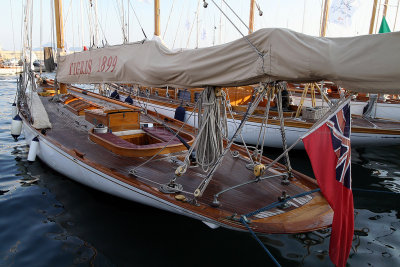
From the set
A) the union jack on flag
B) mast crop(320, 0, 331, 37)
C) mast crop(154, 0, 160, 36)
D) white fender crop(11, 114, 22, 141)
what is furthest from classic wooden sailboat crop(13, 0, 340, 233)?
mast crop(320, 0, 331, 37)

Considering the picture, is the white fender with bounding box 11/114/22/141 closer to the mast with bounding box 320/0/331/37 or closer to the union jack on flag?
the union jack on flag

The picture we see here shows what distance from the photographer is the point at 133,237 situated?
461 cm

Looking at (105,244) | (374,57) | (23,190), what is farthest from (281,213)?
(23,190)

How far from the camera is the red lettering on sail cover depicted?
5340 millimetres

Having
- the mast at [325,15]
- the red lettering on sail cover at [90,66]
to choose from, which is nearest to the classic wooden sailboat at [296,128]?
the red lettering on sail cover at [90,66]

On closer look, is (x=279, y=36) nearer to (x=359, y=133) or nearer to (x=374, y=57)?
(x=374, y=57)

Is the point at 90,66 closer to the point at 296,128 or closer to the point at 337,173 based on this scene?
the point at 337,173

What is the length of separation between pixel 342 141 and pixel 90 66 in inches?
202

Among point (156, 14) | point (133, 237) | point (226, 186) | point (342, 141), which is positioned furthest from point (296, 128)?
point (156, 14)

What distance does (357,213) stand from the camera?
19.4 feet

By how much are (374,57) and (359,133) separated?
24.6 feet

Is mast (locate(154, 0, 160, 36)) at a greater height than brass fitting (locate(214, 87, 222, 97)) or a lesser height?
greater

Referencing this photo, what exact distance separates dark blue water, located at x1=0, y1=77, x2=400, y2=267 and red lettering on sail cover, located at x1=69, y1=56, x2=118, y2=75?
2.55 m

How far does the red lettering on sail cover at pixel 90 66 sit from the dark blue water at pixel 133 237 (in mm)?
2550
